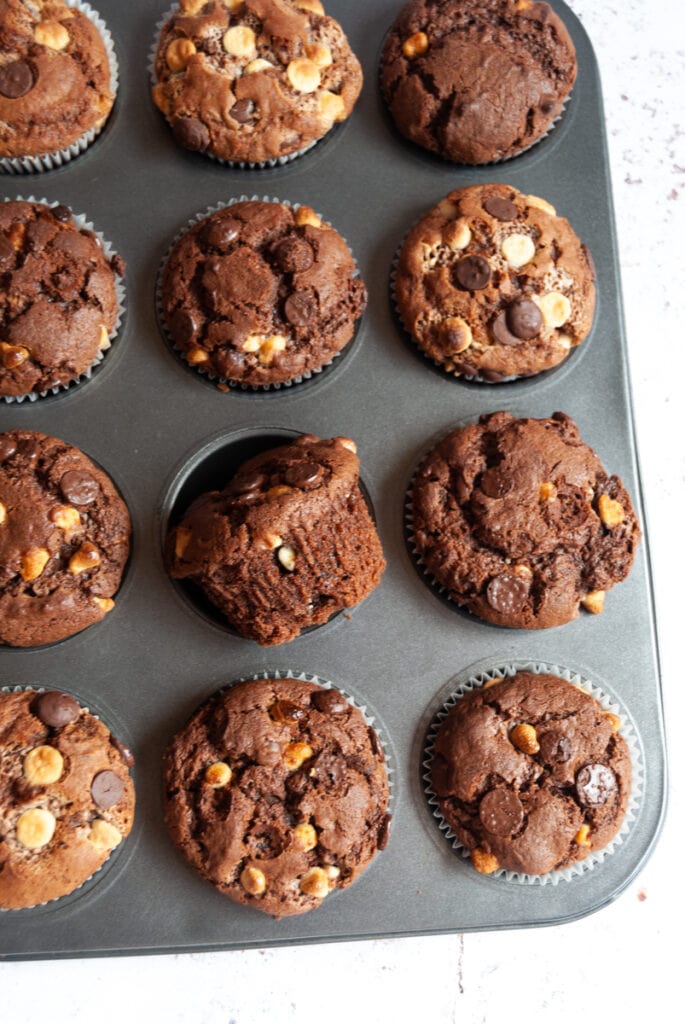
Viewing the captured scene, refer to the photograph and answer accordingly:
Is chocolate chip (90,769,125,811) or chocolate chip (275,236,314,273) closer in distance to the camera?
chocolate chip (90,769,125,811)

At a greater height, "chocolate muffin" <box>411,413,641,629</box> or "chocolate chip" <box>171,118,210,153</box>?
"chocolate chip" <box>171,118,210,153</box>

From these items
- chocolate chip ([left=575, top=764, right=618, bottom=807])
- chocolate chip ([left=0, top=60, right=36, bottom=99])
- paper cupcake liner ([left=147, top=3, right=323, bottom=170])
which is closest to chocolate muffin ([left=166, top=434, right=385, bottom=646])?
chocolate chip ([left=575, top=764, right=618, bottom=807])

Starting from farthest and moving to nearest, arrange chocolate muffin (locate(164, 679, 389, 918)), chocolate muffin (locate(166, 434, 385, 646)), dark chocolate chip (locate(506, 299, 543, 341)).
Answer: dark chocolate chip (locate(506, 299, 543, 341)) → chocolate muffin (locate(164, 679, 389, 918)) → chocolate muffin (locate(166, 434, 385, 646))

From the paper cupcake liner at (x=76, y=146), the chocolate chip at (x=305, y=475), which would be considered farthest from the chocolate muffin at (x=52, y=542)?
the paper cupcake liner at (x=76, y=146)

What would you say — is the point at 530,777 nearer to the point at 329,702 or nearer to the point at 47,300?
the point at 329,702

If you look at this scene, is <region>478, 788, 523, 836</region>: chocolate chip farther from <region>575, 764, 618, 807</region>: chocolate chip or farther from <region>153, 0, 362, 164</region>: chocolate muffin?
<region>153, 0, 362, 164</region>: chocolate muffin

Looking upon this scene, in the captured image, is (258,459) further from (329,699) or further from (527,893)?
(527,893)

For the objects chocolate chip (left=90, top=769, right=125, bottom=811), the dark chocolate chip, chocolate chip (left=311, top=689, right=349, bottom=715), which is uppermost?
the dark chocolate chip
